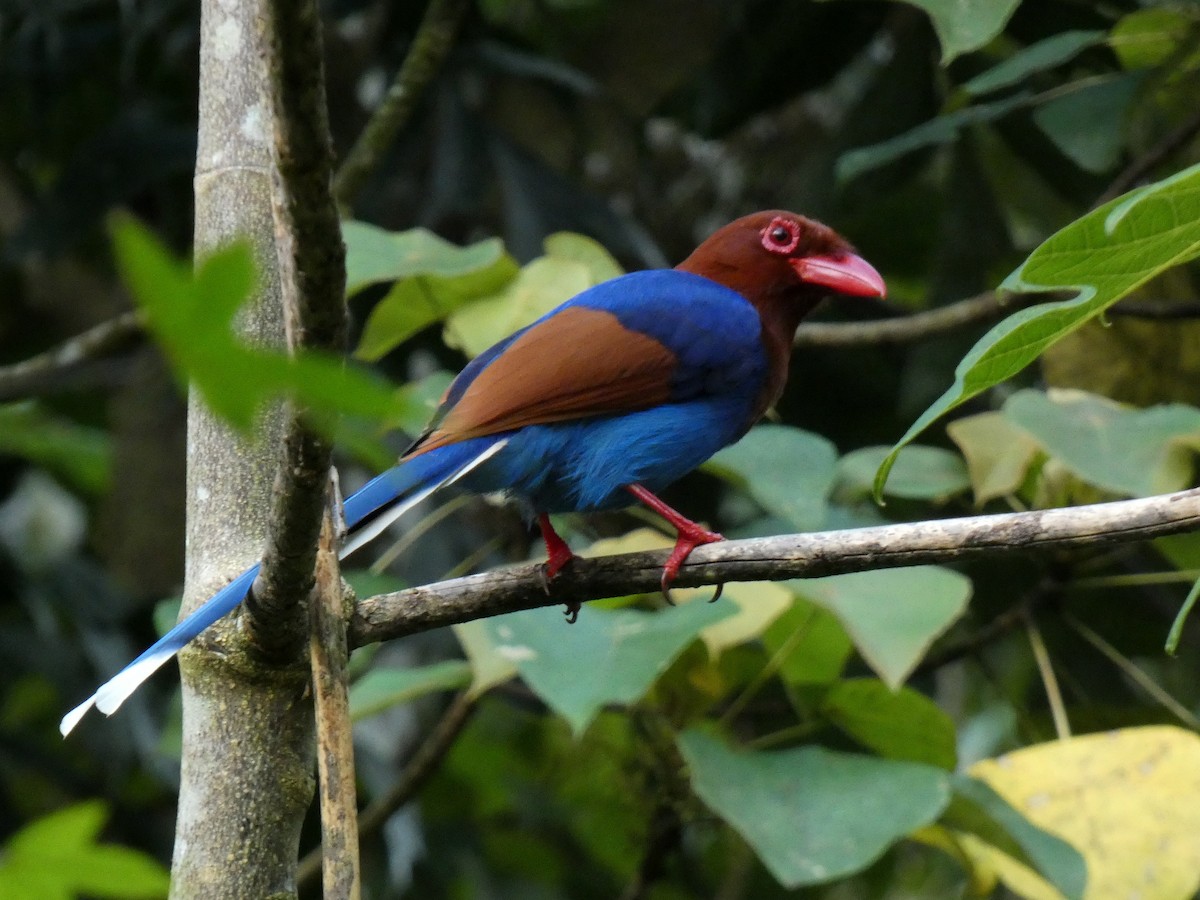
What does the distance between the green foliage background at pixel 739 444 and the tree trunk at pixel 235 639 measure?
0.25 metres

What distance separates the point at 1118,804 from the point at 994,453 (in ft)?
2.77

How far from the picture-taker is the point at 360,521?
2438 mm

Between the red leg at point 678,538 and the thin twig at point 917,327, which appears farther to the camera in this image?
the thin twig at point 917,327

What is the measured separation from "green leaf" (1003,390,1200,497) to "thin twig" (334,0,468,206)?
2.10m

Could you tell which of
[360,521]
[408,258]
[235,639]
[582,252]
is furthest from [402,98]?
[235,639]

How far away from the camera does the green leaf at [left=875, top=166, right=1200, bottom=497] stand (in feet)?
5.06

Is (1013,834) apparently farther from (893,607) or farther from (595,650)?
(595,650)

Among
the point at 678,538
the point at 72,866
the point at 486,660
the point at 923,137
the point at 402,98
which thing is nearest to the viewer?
the point at 72,866

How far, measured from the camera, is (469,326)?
11.5ft

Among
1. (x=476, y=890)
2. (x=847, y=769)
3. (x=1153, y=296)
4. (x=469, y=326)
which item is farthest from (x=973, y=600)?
(x=476, y=890)

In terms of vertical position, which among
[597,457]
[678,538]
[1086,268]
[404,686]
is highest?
[1086,268]

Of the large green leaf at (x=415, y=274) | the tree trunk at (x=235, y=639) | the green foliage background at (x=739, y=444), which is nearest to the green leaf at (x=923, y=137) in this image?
the green foliage background at (x=739, y=444)

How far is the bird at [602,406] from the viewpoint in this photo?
104 inches

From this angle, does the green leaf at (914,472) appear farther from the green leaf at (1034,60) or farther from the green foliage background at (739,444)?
the green leaf at (1034,60)
